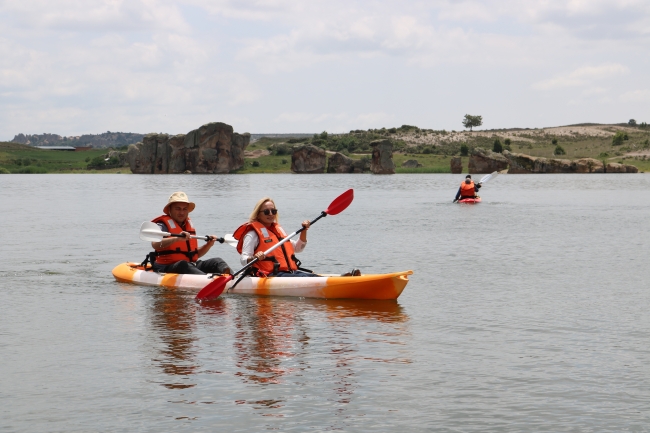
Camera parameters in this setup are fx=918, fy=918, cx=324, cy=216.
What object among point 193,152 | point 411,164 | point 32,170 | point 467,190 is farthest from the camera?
point 32,170

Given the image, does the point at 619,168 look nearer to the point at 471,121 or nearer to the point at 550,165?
the point at 550,165

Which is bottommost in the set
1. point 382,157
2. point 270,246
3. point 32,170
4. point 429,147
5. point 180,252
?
point 180,252

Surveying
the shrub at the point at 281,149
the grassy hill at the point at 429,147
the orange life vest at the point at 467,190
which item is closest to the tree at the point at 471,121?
the grassy hill at the point at 429,147

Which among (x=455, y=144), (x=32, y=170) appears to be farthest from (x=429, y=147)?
(x=32, y=170)

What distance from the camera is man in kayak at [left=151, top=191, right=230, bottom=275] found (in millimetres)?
14867

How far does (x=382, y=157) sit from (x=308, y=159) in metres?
11.7

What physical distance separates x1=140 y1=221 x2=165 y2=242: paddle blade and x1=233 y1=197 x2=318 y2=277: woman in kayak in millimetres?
1394

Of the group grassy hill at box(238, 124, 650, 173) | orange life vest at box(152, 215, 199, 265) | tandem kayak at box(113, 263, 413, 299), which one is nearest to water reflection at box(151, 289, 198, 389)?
tandem kayak at box(113, 263, 413, 299)

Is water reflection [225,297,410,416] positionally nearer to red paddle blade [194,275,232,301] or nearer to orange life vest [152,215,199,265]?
red paddle blade [194,275,232,301]

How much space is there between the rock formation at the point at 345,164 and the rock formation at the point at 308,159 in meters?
0.95

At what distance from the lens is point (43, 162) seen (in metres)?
138

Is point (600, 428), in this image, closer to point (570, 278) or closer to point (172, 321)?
point (172, 321)

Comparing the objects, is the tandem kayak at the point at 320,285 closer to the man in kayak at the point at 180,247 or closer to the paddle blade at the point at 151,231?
the man in kayak at the point at 180,247

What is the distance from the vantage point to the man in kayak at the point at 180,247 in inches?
585
